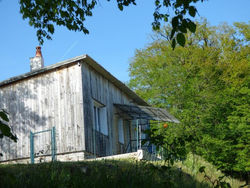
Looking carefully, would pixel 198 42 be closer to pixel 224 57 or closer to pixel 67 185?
pixel 224 57

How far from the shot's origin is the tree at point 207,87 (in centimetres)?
2927

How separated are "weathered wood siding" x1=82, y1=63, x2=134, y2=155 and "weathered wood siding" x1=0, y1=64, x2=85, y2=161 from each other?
0.35 m

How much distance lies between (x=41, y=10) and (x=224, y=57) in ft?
82.3

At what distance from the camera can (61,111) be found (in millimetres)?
17688

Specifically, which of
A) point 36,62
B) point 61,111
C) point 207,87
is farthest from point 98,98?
point 207,87

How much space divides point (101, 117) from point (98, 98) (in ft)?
3.34

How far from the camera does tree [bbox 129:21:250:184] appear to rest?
29.3 m

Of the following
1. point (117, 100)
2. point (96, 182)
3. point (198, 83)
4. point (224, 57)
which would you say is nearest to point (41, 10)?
point (96, 182)

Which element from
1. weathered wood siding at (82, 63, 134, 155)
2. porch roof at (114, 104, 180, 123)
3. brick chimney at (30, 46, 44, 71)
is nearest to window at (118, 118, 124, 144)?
porch roof at (114, 104, 180, 123)

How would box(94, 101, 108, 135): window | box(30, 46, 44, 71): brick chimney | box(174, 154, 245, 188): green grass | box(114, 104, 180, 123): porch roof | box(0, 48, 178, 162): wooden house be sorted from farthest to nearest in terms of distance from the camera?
box(114, 104, 180, 123): porch roof
box(30, 46, 44, 71): brick chimney
box(94, 101, 108, 135): window
box(0, 48, 178, 162): wooden house
box(174, 154, 245, 188): green grass

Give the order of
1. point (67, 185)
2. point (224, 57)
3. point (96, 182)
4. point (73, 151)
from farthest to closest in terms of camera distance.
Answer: point (224, 57) < point (73, 151) < point (96, 182) < point (67, 185)

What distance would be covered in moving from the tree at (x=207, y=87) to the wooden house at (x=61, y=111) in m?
9.90

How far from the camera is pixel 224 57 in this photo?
3366cm

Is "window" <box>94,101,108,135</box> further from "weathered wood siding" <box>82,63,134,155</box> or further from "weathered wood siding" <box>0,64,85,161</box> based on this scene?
"weathered wood siding" <box>0,64,85,161</box>
